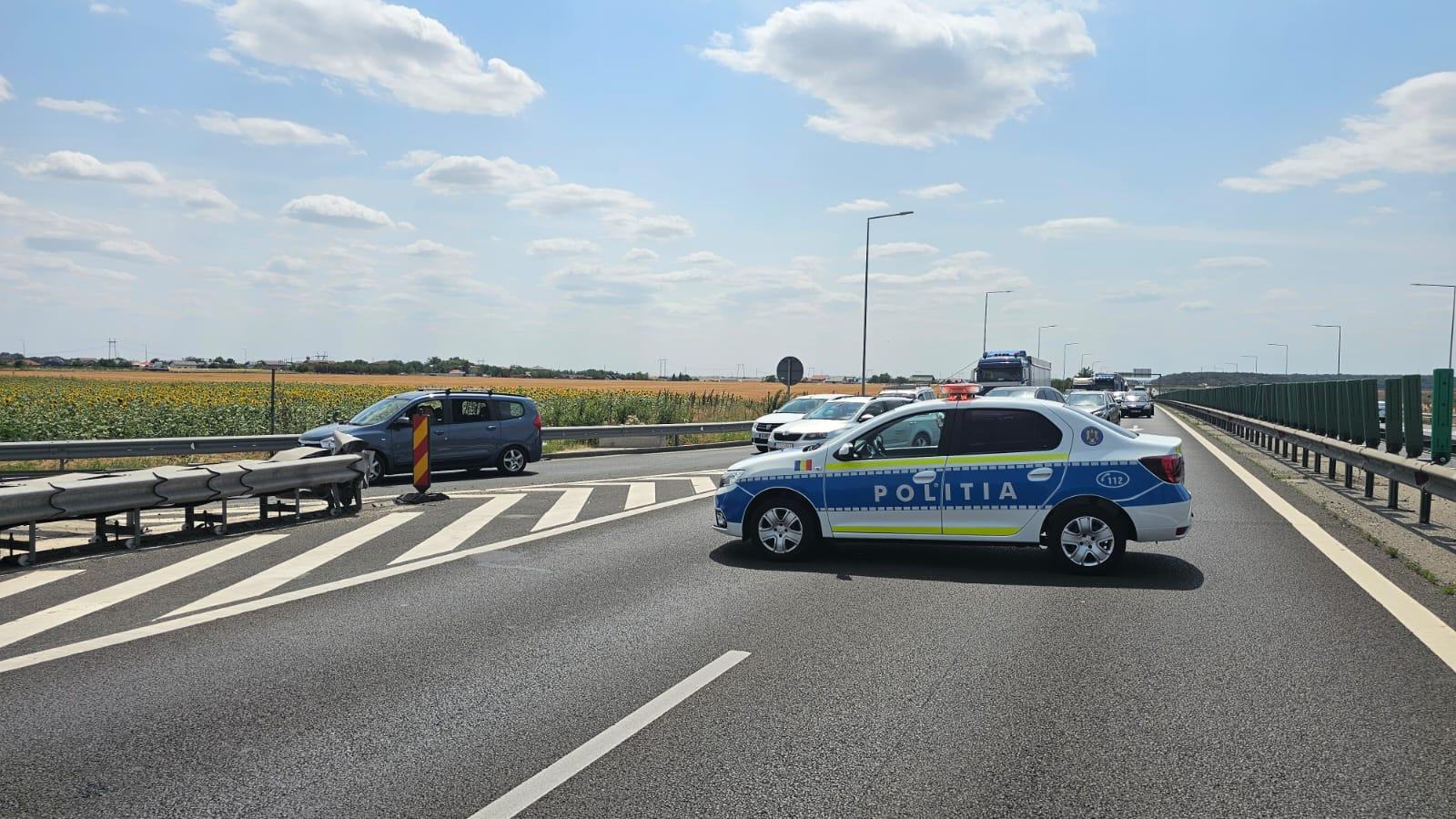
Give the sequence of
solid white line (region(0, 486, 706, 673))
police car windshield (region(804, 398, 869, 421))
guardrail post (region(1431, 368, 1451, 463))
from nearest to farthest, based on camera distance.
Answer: solid white line (region(0, 486, 706, 673)) < guardrail post (region(1431, 368, 1451, 463)) < police car windshield (region(804, 398, 869, 421))

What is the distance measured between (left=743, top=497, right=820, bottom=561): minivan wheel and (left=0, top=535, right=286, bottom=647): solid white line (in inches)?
199

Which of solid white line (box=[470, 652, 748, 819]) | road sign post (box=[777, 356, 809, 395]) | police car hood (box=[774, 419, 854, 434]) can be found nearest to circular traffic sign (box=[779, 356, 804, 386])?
road sign post (box=[777, 356, 809, 395])

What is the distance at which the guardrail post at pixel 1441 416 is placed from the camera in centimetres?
1216

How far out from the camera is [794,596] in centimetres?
840

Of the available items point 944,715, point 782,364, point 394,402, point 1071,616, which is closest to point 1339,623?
point 1071,616

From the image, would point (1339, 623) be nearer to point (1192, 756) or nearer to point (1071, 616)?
point (1071, 616)

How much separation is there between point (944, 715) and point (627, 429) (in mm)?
22907

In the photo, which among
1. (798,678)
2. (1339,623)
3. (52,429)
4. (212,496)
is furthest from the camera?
(52,429)

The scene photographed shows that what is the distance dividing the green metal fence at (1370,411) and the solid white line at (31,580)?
13.3m

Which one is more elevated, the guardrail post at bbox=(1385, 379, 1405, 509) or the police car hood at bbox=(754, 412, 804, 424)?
the guardrail post at bbox=(1385, 379, 1405, 509)

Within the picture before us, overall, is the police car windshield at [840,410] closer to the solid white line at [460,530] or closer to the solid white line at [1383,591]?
the solid white line at [460,530]

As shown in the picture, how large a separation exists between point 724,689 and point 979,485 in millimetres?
4499

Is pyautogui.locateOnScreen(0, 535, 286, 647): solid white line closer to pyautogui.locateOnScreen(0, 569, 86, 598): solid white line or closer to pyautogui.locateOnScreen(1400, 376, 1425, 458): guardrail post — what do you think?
pyautogui.locateOnScreen(0, 569, 86, 598): solid white line

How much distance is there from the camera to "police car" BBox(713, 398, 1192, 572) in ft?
30.5
